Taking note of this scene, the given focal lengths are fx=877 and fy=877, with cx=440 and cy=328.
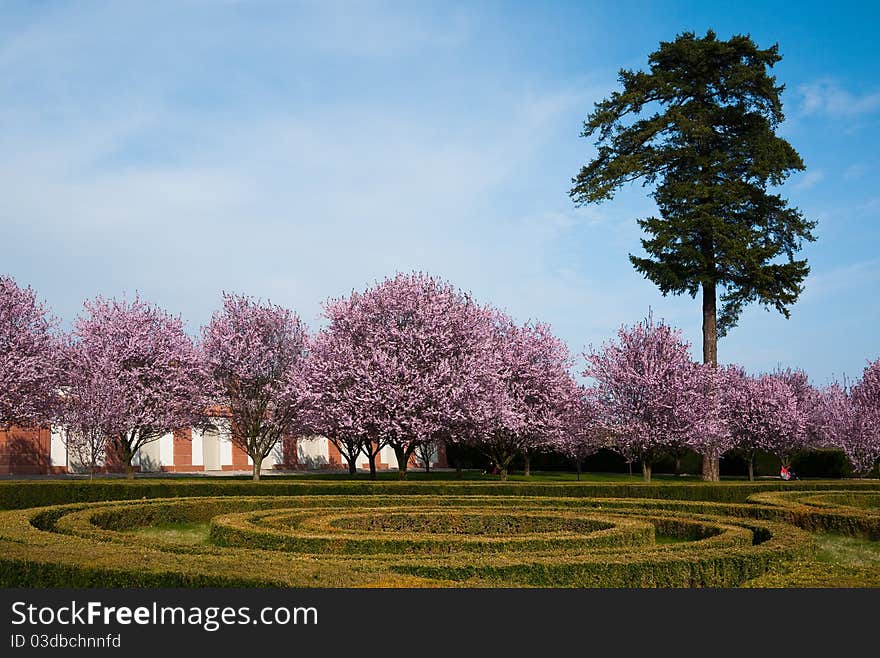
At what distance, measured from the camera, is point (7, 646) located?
6.43m

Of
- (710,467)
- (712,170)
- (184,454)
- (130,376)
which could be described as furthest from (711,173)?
(184,454)

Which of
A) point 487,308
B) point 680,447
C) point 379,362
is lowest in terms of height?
point 680,447

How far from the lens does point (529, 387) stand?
42.3m

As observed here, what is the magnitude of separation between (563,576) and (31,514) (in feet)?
36.1

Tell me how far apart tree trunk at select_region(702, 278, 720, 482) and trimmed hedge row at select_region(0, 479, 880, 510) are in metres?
10.6

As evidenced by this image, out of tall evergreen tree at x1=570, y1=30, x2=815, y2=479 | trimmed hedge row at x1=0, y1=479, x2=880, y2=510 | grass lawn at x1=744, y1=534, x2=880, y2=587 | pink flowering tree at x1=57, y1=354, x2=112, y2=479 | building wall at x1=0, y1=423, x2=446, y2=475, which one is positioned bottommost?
building wall at x1=0, y1=423, x2=446, y2=475

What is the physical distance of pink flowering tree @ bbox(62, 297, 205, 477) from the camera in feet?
120

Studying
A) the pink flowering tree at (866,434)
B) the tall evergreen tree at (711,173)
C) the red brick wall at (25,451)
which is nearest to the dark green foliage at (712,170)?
the tall evergreen tree at (711,173)

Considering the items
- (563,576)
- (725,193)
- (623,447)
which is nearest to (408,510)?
(563,576)

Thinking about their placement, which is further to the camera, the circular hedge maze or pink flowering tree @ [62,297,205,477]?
pink flowering tree @ [62,297,205,477]

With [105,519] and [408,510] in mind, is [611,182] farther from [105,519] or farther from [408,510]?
[105,519]

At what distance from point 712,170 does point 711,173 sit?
13cm

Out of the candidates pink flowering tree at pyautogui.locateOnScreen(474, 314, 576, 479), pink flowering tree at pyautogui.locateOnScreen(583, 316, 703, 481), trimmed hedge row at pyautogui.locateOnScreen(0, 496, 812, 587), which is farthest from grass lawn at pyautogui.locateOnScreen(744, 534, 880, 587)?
pink flowering tree at pyautogui.locateOnScreen(474, 314, 576, 479)

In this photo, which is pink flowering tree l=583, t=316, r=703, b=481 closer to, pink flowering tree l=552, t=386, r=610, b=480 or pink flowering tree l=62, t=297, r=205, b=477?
pink flowering tree l=552, t=386, r=610, b=480
